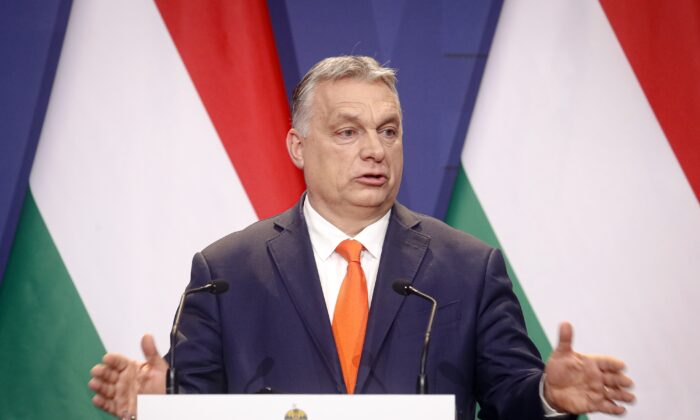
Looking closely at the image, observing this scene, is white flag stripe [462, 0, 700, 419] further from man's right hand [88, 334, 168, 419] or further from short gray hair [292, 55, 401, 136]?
man's right hand [88, 334, 168, 419]

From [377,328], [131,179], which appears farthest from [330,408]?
[131,179]

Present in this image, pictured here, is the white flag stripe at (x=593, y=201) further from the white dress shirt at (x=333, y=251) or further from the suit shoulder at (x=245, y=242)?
the suit shoulder at (x=245, y=242)

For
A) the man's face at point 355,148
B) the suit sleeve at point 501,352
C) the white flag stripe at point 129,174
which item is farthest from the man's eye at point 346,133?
the white flag stripe at point 129,174

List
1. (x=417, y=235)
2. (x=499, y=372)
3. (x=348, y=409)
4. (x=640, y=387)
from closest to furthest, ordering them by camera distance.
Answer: (x=348, y=409) → (x=499, y=372) → (x=417, y=235) → (x=640, y=387)

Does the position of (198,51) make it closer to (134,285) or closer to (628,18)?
(134,285)

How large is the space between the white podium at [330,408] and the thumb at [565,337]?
0.33 metres

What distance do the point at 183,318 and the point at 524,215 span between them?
134 centimetres

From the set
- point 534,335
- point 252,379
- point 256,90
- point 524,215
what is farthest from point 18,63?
point 534,335

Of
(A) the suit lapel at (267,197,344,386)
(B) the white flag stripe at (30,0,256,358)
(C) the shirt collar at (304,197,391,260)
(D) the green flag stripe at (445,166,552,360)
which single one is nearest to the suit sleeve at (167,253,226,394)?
(A) the suit lapel at (267,197,344,386)

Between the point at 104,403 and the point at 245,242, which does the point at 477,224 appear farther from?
the point at 104,403

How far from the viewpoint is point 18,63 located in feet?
9.64

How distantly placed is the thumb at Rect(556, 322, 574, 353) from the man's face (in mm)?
737

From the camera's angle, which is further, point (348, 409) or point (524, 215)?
point (524, 215)

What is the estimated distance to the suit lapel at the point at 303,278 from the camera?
1.98 m
